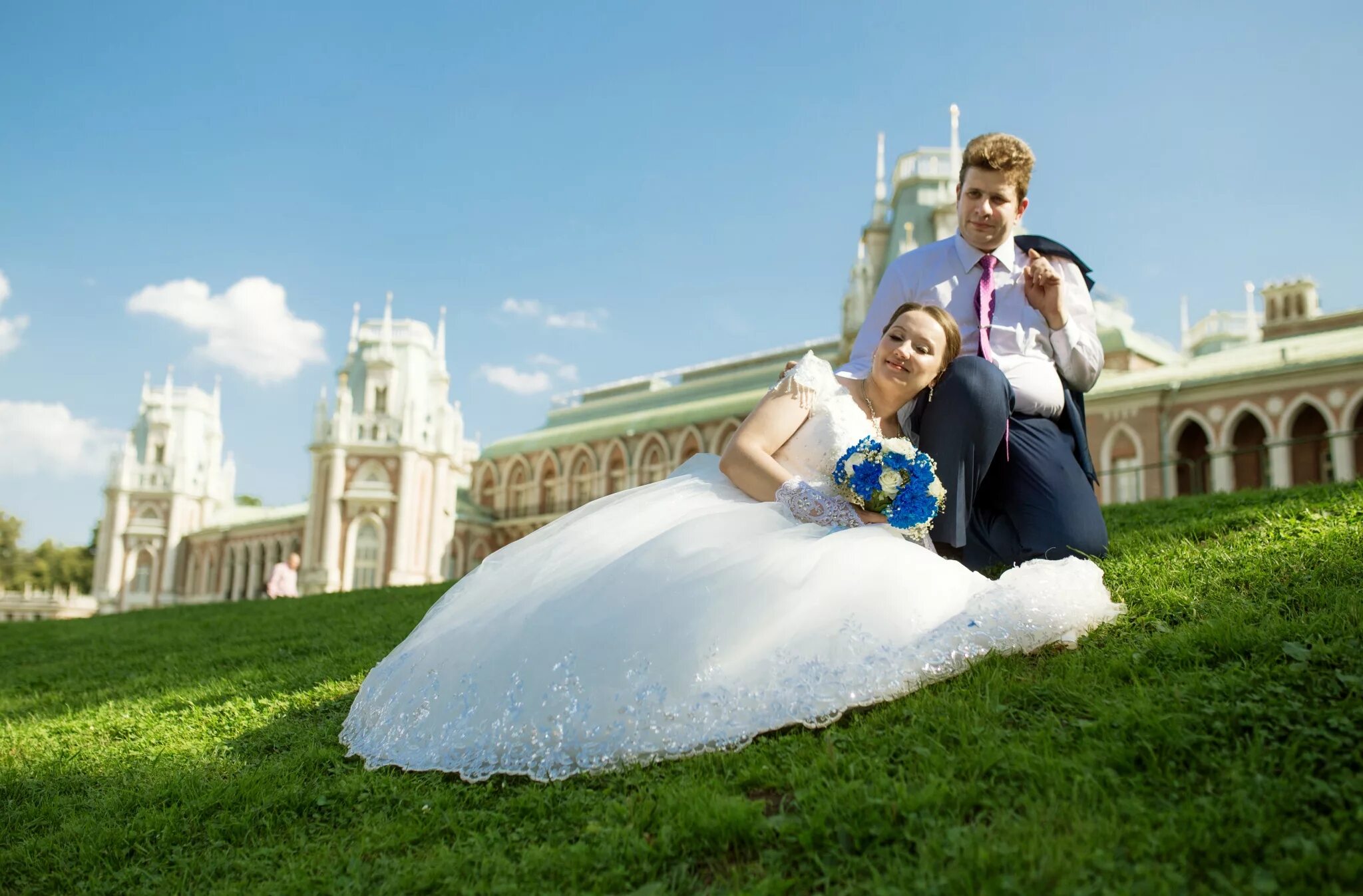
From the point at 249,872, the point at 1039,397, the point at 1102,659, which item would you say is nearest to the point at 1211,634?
the point at 1102,659

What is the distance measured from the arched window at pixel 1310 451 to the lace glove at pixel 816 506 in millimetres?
21937

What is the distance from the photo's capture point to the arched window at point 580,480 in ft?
140

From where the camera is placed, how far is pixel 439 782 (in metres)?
3.47

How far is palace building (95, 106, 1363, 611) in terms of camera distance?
944 inches

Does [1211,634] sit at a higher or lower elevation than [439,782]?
higher

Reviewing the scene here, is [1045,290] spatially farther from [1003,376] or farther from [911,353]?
[911,353]

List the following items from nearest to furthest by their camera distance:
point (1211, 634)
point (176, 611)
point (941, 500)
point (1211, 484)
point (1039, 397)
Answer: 1. point (1211, 634)
2. point (941, 500)
3. point (1039, 397)
4. point (176, 611)
5. point (1211, 484)

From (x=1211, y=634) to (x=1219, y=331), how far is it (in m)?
44.2

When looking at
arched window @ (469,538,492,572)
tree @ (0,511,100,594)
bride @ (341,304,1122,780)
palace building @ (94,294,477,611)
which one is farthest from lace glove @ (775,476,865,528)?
tree @ (0,511,100,594)

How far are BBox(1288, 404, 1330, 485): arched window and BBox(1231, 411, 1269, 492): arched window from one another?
610 millimetres

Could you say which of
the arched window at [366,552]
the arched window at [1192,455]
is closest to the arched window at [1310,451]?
the arched window at [1192,455]

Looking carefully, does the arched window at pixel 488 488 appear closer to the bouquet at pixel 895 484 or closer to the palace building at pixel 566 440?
the palace building at pixel 566 440

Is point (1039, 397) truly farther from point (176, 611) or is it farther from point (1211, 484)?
point (1211, 484)

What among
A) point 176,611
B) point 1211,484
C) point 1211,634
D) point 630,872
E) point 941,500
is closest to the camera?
point 630,872
